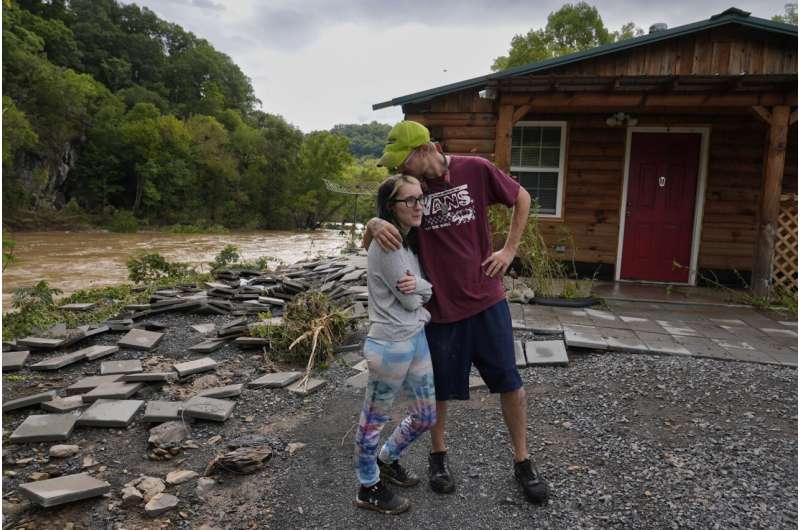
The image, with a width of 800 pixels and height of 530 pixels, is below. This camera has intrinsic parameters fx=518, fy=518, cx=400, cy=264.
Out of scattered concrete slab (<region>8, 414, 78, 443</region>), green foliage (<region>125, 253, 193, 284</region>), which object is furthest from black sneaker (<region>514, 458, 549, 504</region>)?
green foliage (<region>125, 253, 193, 284</region>)

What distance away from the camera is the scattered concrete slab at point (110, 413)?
3457 millimetres

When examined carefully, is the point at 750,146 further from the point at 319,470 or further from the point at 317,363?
the point at 319,470

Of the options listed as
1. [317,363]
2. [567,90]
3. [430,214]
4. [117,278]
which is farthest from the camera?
[117,278]

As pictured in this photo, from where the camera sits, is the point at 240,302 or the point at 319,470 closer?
the point at 319,470

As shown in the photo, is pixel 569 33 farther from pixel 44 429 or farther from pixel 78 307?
pixel 44 429

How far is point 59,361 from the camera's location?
15.8ft

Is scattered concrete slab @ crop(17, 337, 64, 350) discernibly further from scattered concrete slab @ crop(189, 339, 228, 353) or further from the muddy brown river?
the muddy brown river

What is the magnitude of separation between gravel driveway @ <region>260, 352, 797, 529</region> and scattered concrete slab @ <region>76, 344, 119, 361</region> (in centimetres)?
261

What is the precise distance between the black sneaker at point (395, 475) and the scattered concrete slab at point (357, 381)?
148cm

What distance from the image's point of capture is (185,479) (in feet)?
9.36

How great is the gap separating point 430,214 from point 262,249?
23.0 m

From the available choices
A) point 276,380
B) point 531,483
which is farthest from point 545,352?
point 276,380

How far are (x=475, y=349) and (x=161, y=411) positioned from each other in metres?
Answer: 2.34

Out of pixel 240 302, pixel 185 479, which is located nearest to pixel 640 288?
pixel 240 302
